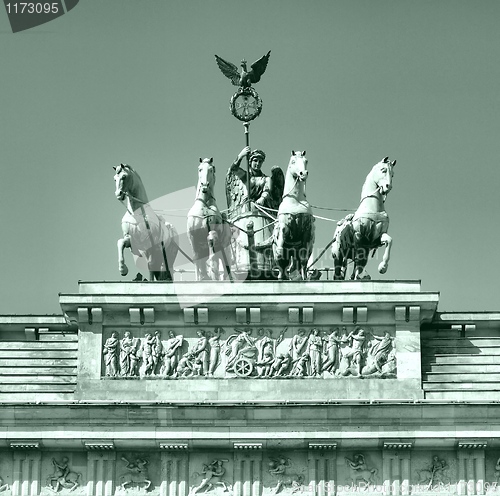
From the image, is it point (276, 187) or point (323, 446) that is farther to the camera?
point (276, 187)

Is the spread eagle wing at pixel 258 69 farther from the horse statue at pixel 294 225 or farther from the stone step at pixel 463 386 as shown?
the stone step at pixel 463 386

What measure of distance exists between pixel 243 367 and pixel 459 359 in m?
4.48

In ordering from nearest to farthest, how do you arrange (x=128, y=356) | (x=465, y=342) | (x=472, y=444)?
(x=472, y=444) → (x=128, y=356) → (x=465, y=342)

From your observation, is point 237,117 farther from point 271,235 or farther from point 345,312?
point 345,312

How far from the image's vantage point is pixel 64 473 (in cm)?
5619

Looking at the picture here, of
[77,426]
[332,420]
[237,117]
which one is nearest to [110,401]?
[77,426]

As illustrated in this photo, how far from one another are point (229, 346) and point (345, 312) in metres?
2.50

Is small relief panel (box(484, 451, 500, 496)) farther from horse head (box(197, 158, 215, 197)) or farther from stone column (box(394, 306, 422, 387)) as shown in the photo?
horse head (box(197, 158, 215, 197))

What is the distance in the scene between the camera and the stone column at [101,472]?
5603cm

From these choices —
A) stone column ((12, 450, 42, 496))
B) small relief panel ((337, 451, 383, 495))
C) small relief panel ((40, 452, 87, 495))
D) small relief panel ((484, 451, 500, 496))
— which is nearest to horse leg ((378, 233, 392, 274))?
small relief panel ((337, 451, 383, 495))

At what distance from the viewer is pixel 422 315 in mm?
57031

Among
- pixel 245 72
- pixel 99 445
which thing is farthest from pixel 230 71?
pixel 99 445

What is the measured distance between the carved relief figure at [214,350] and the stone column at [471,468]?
529 cm

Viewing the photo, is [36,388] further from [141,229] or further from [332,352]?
[332,352]
